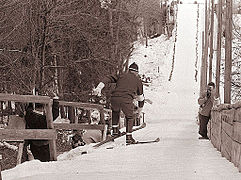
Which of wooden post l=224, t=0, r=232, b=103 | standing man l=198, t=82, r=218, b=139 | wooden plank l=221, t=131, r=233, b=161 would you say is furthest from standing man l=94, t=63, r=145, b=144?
standing man l=198, t=82, r=218, b=139

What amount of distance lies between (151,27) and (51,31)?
4973cm

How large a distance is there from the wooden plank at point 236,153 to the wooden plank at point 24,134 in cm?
264

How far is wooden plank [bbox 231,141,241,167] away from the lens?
6.61 meters

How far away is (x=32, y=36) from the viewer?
61.0ft

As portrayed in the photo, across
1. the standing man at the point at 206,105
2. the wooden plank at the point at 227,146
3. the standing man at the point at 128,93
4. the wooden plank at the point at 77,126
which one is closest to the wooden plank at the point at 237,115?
the wooden plank at the point at 227,146

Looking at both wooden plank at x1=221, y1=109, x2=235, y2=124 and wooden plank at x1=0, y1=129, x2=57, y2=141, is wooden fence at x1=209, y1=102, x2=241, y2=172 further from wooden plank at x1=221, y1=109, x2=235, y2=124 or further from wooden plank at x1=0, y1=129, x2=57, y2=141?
wooden plank at x1=0, y1=129, x2=57, y2=141

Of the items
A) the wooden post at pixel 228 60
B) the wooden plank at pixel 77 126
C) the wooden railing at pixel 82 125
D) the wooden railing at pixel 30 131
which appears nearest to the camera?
the wooden railing at pixel 30 131

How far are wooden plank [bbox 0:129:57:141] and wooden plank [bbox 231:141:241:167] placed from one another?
2.64m

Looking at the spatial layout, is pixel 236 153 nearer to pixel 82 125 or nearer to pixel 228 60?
pixel 228 60

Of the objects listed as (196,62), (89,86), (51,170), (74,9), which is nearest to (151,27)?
(196,62)

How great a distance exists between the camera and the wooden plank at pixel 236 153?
21.7 ft

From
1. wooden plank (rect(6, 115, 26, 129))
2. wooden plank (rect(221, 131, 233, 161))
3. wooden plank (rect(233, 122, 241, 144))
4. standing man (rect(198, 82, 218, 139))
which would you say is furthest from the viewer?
standing man (rect(198, 82, 218, 139))

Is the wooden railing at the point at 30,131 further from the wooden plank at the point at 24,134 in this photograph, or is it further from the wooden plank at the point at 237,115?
the wooden plank at the point at 237,115

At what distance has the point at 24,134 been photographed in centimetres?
722
